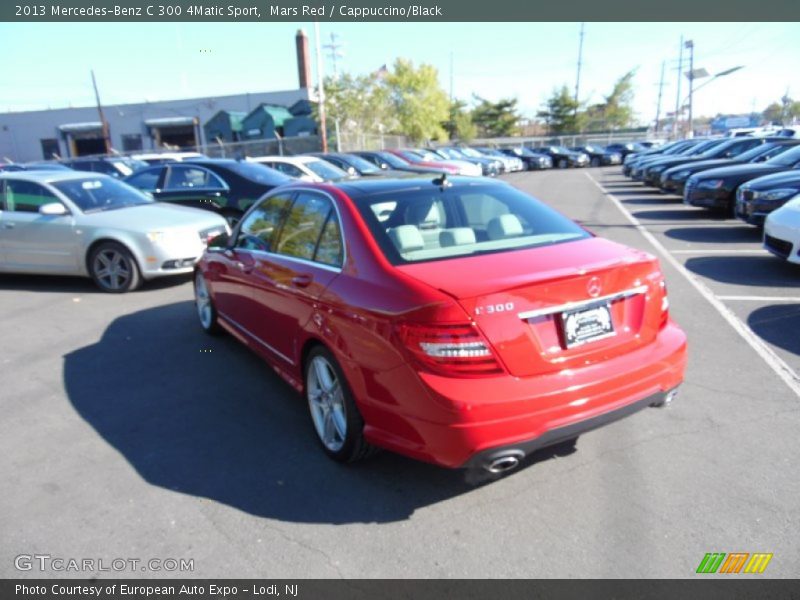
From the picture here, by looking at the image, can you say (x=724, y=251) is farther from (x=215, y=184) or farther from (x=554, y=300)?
(x=215, y=184)

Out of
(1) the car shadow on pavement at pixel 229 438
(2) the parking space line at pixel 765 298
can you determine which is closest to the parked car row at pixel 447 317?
(1) the car shadow on pavement at pixel 229 438

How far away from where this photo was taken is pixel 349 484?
3.25 metres

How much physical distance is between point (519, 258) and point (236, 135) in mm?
41923

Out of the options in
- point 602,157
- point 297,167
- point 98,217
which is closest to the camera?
point 98,217

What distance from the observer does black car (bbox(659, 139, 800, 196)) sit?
13.7m

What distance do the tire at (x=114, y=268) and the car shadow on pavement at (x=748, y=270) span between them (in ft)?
24.9

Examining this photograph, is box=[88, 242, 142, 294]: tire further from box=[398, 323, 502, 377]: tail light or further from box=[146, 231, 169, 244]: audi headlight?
box=[398, 323, 502, 377]: tail light

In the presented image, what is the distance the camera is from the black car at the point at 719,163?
1371 centimetres

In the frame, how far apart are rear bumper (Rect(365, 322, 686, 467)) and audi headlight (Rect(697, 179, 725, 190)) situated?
10.3 meters

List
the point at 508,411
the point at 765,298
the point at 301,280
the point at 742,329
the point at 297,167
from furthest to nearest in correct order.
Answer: the point at 297,167
the point at 765,298
the point at 742,329
the point at 301,280
the point at 508,411

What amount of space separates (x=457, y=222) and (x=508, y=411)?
1470mm

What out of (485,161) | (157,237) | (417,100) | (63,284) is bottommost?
(63,284)

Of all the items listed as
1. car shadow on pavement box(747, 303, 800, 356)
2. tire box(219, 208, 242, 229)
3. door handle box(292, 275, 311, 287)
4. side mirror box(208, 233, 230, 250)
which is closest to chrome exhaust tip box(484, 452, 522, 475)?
door handle box(292, 275, 311, 287)

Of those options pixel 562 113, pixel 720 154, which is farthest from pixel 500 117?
pixel 720 154
